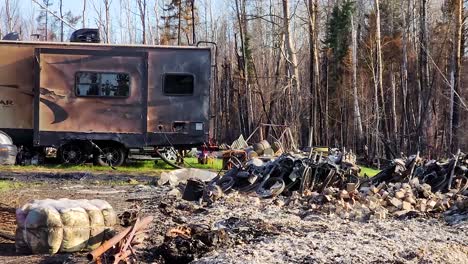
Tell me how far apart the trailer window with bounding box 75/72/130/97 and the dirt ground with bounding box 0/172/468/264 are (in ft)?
19.7

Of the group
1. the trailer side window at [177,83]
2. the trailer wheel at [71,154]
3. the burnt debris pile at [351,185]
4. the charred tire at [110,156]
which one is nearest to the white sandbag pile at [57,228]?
the burnt debris pile at [351,185]

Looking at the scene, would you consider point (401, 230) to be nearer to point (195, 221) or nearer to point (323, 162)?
point (195, 221)

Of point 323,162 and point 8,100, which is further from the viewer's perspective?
point 8,100

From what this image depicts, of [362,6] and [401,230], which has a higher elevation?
[362,6]

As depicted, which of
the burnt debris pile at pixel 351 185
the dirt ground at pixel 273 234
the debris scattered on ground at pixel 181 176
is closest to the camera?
the dirt ground at pixel 273 234

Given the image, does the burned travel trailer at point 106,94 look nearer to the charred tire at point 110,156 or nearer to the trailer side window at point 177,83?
the trailer side window at point 177,83

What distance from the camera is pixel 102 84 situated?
A: 17.3m

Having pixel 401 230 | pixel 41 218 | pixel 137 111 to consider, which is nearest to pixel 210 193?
pixel 401 230

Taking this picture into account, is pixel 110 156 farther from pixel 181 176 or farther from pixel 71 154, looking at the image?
pixel 181 176

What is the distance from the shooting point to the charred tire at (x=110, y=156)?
57.8 ft

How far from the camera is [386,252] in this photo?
20.3 feet

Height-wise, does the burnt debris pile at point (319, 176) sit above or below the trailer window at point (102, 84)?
below

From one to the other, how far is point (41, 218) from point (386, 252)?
348cm

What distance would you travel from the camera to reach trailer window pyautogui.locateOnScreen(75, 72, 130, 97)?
17.3 m
